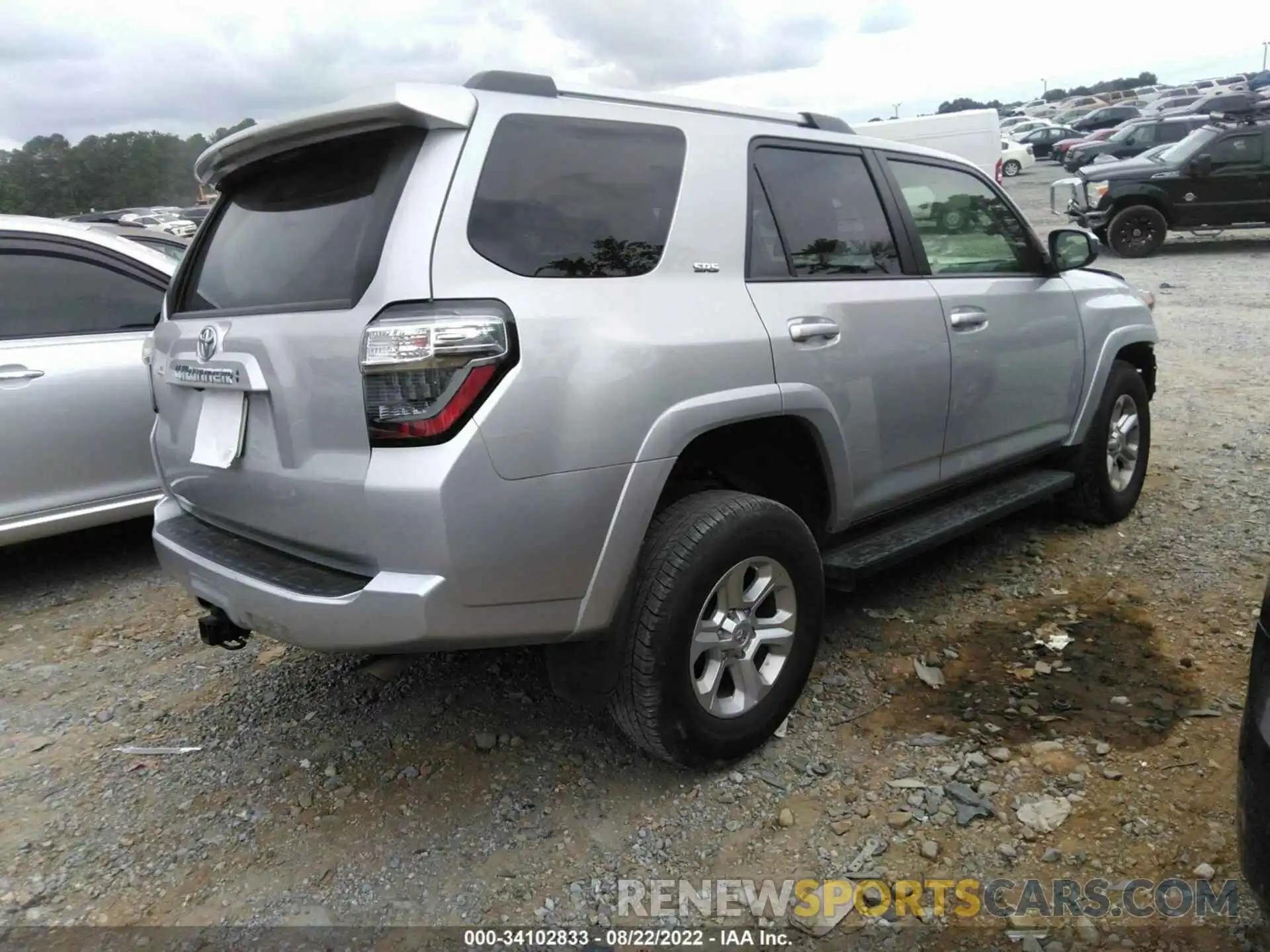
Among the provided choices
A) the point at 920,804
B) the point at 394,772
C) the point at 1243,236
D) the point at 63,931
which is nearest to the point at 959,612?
the point at 920,804

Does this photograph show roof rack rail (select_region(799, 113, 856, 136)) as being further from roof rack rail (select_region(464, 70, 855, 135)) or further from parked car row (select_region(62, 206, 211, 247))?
parked car row (select_region(62, 206, 211, 247))

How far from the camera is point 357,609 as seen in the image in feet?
7.10

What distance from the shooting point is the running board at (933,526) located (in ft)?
10.2

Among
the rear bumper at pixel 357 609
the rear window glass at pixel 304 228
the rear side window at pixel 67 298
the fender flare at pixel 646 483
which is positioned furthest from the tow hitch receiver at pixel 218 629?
the rear side window at pixel 67 298

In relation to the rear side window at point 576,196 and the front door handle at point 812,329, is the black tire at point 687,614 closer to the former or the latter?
the front door handle at point 812,329

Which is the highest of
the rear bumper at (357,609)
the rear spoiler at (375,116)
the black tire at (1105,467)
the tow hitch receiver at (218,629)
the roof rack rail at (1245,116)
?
the roof rack rail at (1245,116)

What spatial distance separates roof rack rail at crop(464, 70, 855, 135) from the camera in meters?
2.42

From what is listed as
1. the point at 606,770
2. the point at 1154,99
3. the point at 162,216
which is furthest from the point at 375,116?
the point at 1154,99

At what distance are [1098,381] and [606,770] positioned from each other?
299 cm

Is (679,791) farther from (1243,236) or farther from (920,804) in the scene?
(1243,236)

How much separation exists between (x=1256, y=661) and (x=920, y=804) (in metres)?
1.05

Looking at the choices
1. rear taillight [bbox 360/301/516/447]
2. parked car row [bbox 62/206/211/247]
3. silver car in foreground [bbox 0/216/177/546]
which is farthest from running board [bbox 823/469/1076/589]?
parked car row [bbox 62/206/211/247]

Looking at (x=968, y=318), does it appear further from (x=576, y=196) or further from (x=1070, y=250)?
(x=576, y=196)

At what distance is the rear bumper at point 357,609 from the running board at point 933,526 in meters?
1.16
